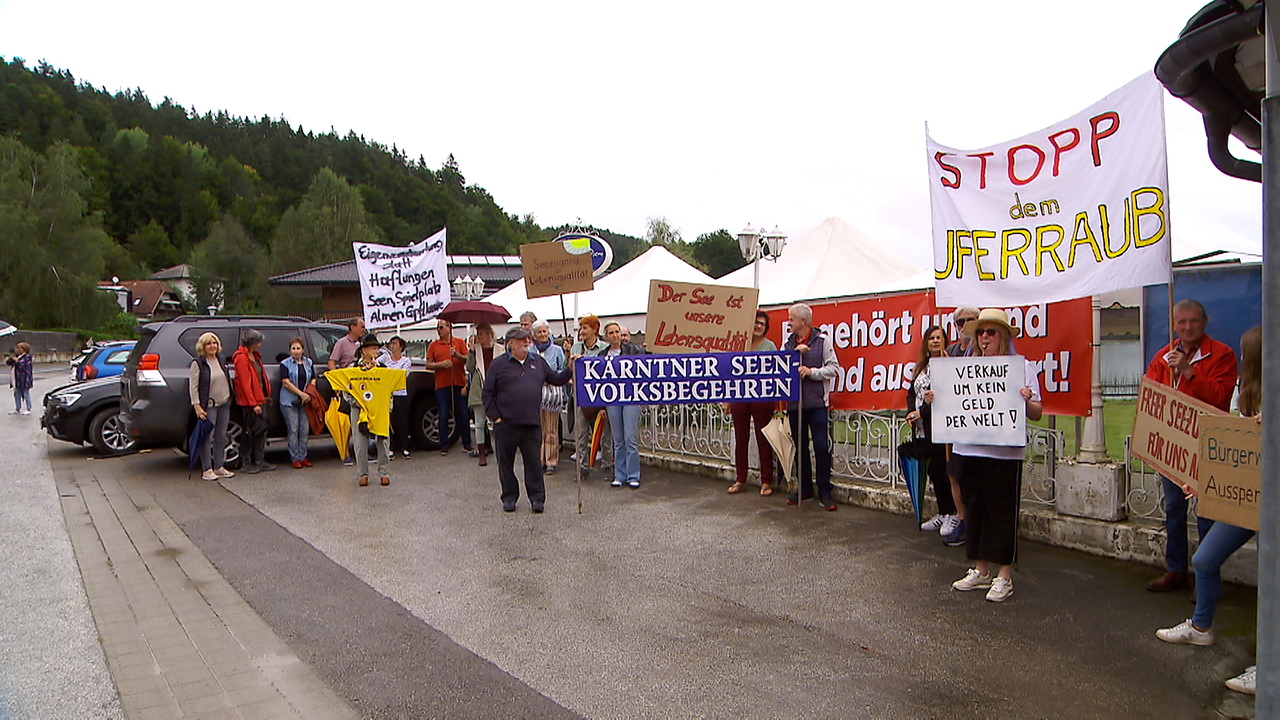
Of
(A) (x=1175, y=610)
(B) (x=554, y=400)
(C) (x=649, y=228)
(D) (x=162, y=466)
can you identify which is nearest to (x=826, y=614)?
(A) (x=1175, y=610)

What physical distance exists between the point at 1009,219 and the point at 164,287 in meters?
108

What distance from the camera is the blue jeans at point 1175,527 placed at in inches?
198

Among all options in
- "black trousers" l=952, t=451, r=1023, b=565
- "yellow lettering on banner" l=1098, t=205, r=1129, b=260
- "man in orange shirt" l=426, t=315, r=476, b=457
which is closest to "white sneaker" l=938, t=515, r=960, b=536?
"black trousers" l=952, t=451, r=1023, b=565

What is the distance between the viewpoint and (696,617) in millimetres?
5016

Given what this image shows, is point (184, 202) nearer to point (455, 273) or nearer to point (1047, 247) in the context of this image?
point (455, 273)

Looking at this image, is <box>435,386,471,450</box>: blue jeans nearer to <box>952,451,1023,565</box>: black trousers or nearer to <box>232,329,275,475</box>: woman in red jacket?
<box>232,329,275,475</box>: woman in red jacket

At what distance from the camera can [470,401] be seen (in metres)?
11.3

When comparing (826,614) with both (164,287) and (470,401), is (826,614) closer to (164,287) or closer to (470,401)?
(470,401)

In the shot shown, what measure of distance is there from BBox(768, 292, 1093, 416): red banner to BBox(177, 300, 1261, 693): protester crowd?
0.19 m

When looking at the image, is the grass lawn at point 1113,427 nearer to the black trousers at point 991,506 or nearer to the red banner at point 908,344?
the red banner at point 908,344

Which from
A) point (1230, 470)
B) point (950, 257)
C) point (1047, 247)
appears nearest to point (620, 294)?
point (950, 257)

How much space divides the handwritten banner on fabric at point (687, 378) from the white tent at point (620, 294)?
6473mm

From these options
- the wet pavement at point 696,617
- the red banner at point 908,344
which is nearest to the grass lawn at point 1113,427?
the red banner at point 908,344

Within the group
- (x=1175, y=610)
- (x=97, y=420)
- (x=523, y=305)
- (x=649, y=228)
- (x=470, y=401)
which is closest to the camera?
(x=1175, y=610)
